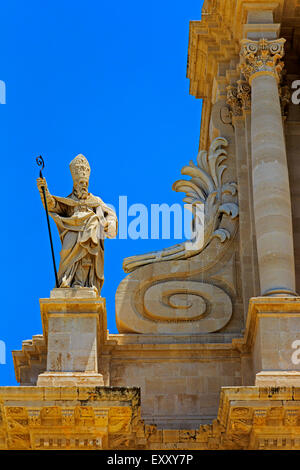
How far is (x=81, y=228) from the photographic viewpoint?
65.1ft

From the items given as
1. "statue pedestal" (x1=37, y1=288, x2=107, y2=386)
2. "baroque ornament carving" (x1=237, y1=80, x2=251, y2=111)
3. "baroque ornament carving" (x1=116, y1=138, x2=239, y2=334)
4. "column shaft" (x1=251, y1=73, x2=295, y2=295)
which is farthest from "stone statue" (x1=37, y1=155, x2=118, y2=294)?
"baroque ornament carving" (x1=237, y1=80, x2=251, y2=111)

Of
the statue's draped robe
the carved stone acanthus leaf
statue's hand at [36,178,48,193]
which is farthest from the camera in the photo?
the carved stone acanthus leaf

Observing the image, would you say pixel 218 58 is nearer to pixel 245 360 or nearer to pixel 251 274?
pixel 251 274

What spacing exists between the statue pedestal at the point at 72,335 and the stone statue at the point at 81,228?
0.48m

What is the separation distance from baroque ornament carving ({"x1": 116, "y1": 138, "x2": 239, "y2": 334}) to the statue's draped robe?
89 centimetres

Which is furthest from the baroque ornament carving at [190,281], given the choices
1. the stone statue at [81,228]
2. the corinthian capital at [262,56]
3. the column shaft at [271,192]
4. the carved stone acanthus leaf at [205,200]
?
the corinthian capital at [262,56]

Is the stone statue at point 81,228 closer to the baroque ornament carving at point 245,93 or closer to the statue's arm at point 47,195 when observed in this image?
the statue's arm at point 47,195

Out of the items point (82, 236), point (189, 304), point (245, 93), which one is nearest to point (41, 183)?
point (82, 236)

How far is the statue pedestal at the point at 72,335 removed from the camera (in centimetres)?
1830

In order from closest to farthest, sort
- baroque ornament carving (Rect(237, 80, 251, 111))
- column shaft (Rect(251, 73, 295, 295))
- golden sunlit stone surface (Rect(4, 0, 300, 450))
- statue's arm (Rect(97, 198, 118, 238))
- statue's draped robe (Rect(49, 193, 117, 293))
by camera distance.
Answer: golden sunlit stone surface (Rect(4, 0, 300, 450)) → column shaft (Rect(251, 73, 295, 295)) → statue's draped robe (Rect(49, 193, 117, 293)) → statue's arm (Rect(97, 198, 118, 238)) → baroque ornament carving (Rect(237, 80, 251, 111))

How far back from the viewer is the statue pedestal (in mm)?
18297

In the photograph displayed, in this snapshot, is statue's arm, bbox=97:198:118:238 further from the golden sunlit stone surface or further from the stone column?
the stone column

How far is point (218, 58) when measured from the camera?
898 inches
